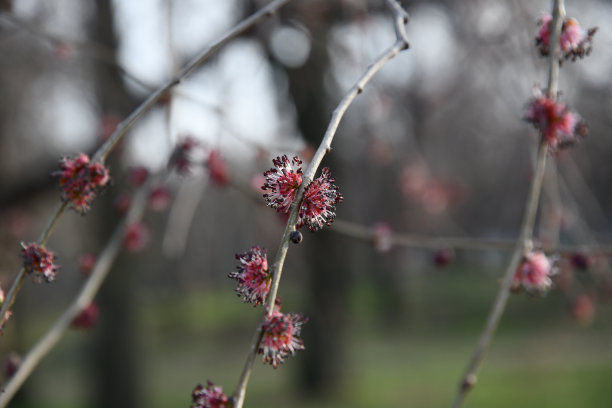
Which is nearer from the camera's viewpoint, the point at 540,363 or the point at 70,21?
the point at 70,21

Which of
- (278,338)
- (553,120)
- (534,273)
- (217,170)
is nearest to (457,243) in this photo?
(534,273)

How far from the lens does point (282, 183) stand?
1073 mm

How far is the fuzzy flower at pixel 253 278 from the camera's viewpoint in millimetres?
1019

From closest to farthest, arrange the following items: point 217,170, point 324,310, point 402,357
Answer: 1. point 217,170
2. point 324,310
3. point 402,357

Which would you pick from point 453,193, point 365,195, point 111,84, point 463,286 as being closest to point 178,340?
point 365,195

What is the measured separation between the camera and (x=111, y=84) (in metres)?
6.98

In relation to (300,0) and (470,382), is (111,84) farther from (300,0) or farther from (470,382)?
(470,382)

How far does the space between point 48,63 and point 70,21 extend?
1.02m

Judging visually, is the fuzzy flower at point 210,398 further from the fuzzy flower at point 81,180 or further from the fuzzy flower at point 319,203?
the fuzzy flower at point 81,180

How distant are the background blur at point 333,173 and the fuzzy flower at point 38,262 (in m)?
0.85

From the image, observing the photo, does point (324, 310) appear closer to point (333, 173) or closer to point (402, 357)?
point (333, 173)

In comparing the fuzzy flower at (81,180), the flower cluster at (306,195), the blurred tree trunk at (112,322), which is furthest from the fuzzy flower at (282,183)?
the blurred tree trunk at (112,322)

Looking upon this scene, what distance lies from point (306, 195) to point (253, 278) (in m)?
0.16

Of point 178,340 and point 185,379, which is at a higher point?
point 178,340
